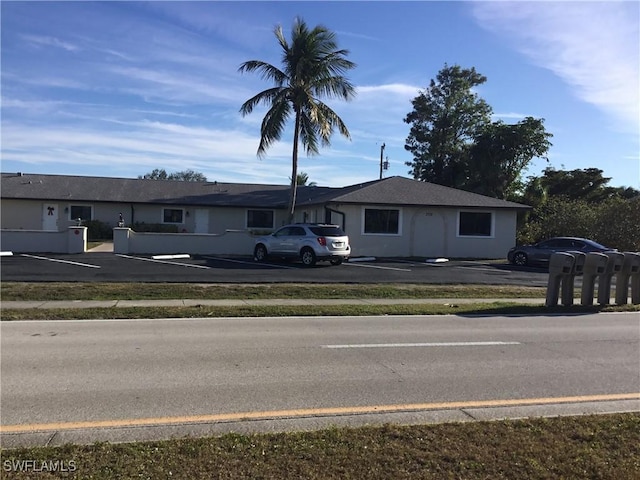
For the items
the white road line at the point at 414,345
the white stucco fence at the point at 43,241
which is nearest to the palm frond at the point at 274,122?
the white stucco fence at the point at 43,241

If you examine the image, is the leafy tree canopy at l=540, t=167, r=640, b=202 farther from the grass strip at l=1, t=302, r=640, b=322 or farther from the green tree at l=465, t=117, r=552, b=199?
the grass strip at l=1, t=302, r=640, b=322

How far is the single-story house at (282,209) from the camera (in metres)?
27.2

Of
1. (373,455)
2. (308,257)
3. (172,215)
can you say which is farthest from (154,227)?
(373,455)

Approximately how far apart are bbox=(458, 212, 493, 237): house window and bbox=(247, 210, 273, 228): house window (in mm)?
13692

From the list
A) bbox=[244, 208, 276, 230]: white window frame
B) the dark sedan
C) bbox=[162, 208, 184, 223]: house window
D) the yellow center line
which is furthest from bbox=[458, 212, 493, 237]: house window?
the yellow center line

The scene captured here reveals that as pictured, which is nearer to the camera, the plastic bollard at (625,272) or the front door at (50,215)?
the plastic bollard at (625,272)

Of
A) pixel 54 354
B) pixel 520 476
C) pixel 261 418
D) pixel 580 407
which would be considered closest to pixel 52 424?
pixel 261 418

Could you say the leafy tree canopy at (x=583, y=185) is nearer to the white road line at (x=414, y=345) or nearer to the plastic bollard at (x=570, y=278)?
the plastic bollard at (x=570, y=278)

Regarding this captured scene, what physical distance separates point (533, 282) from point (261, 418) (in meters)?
15.9

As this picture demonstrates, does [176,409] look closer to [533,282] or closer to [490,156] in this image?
[533,282]

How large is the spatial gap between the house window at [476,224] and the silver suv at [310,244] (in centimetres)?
871

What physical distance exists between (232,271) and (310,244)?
3.80 meters

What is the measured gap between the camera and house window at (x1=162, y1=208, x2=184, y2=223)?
35.9 meters

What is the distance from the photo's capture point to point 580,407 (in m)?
5.48
